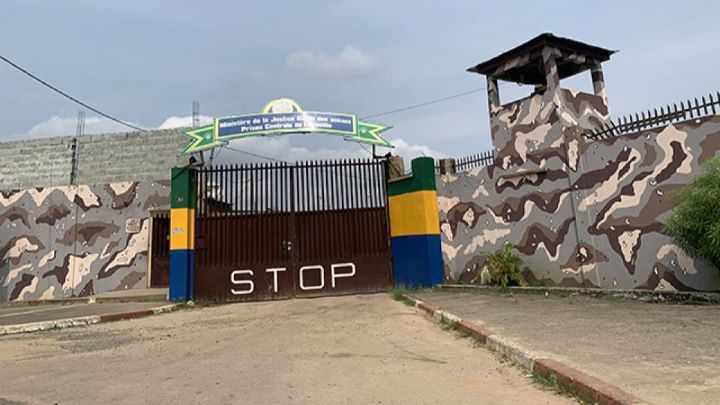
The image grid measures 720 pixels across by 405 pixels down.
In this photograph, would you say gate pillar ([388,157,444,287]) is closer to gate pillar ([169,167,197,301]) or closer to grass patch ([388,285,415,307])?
grass patch ([388,285,415,307])

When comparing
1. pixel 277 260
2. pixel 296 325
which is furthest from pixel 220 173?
pixel 296 325

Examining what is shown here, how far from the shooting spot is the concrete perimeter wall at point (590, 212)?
7.08 meters

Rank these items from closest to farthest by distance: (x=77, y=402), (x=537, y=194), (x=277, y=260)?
(x=77, y=402)
(x=537, y=194)
(x=277, y=260)

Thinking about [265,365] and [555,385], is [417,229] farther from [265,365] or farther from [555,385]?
[555,385]

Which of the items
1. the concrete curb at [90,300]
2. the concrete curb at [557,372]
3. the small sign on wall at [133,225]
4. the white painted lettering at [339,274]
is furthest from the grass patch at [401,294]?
the small sign on wall at [133,225]

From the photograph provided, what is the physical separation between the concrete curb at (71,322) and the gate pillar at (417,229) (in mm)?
5693

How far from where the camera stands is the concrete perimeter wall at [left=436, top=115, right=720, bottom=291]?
7082 mm

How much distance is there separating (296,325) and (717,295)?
624 centimetres

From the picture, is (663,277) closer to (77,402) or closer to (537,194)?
(537,194)

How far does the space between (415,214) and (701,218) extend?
5.89m

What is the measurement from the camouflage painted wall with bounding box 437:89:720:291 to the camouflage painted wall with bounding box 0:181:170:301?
8.79 meters

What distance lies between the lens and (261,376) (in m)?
3.90

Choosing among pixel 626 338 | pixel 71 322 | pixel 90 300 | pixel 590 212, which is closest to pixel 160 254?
pixel 90 300

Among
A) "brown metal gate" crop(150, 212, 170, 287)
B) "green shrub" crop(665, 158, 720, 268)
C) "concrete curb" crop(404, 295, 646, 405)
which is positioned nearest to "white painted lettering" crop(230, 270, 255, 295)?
"brown metal gate" crop(150, 212, 170, 287)
